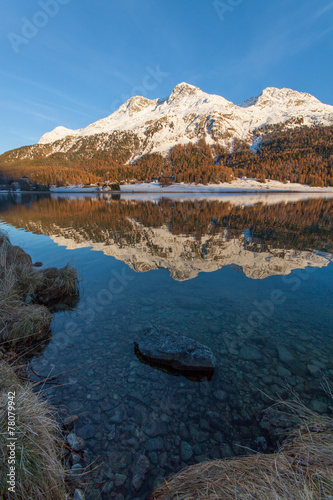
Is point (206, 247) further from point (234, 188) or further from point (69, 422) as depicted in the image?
point (234, 188)

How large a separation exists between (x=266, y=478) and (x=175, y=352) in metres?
3.00

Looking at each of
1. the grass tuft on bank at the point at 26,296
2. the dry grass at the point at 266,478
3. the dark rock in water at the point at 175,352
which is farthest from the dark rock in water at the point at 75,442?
the grass tuft on bank at the point at 26,296

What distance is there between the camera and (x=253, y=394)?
14.9ft

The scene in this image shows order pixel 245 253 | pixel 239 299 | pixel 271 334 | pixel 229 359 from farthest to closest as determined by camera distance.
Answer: pixel 245 253
pixel 239 299
pixel 271 334
pixel 229 359

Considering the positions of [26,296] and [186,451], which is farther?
[26,296]

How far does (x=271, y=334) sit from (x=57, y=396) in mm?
5765

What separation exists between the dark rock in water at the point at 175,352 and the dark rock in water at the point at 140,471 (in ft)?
6.31

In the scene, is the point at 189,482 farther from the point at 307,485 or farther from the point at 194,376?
the point at 194,376

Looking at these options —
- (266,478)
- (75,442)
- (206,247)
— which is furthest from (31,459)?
(206,247)

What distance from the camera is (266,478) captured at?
2275 mm

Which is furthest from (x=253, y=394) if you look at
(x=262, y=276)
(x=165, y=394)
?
(x=262, y=276)

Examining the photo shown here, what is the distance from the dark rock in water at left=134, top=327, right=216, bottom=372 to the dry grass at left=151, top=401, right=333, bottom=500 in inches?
80.0

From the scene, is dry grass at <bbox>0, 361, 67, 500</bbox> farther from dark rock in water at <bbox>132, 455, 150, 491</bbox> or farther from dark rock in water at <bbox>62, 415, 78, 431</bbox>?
dark rock in water at <bbox>132, 455, 150, 491</bbox>

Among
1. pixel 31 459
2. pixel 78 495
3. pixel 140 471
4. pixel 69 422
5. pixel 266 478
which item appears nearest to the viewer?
pixel 266 478
